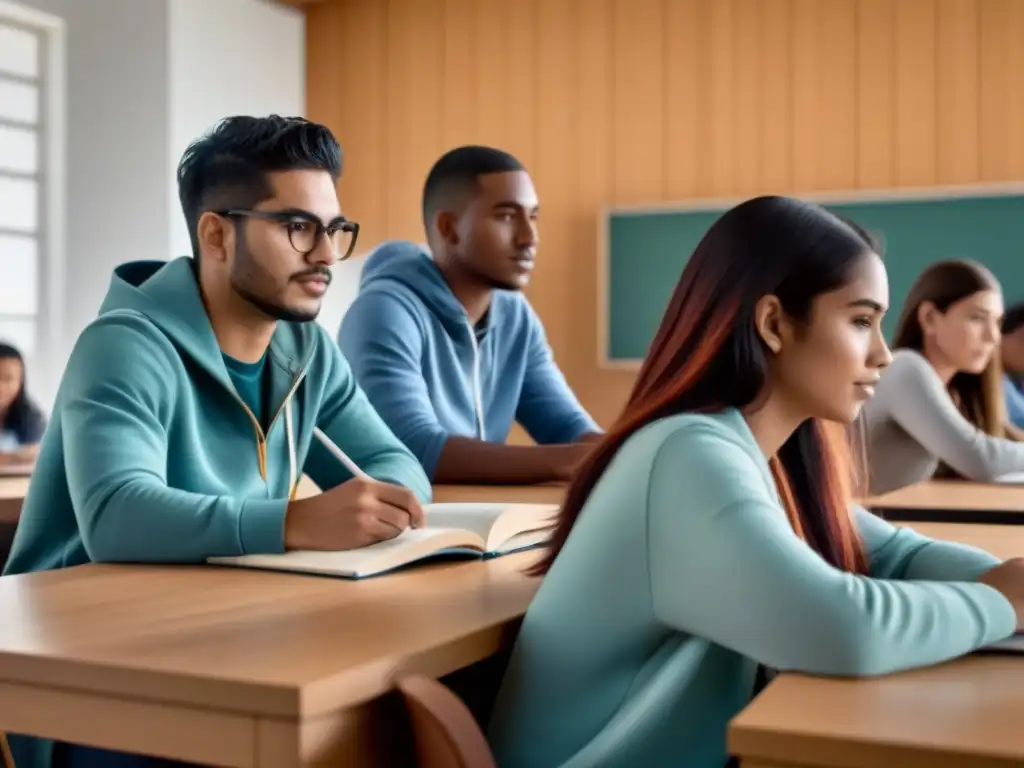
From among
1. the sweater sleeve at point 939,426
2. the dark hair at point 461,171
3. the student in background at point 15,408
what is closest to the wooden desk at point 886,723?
the dark hair at point 461,171

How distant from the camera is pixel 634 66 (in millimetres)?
5258

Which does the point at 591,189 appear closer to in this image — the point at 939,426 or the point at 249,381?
the point at 939,426

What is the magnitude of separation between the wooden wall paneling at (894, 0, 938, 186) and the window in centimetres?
332

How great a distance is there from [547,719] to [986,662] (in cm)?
36

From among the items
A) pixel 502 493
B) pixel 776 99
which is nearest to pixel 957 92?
pixel 776 99

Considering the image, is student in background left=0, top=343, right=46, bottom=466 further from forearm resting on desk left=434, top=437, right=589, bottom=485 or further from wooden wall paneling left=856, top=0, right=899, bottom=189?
wooden wall paneling left=856, top=0, right=899, bottom=189

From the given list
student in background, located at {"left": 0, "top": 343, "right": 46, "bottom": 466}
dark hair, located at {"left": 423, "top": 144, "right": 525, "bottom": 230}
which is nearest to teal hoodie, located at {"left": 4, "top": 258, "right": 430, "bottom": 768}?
dark hair, located at {"left": 423, "top": 144, "right": 525, "bottom": 230}

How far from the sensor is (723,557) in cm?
98

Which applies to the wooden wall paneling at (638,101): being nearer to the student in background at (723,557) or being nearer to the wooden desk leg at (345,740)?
the student in background at (723,557)

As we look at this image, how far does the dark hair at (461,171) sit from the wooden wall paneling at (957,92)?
8.25ft

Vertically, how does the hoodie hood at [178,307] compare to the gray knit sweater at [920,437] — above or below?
above

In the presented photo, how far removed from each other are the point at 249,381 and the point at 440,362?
0.97 metres

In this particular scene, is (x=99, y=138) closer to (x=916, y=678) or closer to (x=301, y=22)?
(x=301, y=22)

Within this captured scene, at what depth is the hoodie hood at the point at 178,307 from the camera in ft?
5.32
